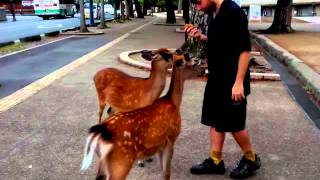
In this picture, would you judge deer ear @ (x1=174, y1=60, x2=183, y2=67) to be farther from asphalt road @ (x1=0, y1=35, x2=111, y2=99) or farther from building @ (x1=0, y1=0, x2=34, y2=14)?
building @ (x1=0, y1=0, x2=34, y2=14)

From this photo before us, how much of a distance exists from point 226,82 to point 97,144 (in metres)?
1.65

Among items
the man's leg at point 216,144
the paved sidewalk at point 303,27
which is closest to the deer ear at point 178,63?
the man's leg at point 216,144

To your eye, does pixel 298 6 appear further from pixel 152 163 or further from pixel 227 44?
pixel 227 44

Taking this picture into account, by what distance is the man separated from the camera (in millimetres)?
4746

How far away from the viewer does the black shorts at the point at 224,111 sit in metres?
5.03

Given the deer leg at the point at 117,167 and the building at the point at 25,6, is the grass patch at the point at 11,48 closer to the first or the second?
the deer leg at the point at 117,167

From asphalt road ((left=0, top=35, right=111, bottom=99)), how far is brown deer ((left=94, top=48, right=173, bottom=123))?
12.3 ft

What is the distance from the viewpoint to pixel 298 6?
193 feet

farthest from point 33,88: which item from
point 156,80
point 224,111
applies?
point 224,111

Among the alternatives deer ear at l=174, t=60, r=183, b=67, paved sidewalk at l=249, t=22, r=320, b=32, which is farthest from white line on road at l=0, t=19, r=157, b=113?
paved sidewalk at l=249, t=22, r=320, b=32

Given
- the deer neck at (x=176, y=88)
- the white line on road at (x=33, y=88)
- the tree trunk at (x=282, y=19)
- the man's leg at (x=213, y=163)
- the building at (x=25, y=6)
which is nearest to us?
the deer neck at (x=176, y=88)

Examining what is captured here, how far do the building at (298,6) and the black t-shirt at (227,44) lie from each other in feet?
158

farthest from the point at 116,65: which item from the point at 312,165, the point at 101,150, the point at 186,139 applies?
the point at 101,150

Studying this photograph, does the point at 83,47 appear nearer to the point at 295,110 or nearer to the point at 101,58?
the point at 101,58
